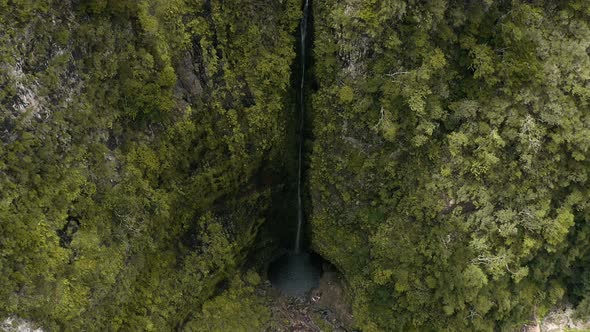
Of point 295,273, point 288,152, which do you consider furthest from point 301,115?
point 295,273

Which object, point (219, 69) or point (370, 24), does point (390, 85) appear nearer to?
point (370, 24)

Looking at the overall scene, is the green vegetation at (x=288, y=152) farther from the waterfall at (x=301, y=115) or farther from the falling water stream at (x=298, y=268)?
the falling water stream at (x=298, y=268)

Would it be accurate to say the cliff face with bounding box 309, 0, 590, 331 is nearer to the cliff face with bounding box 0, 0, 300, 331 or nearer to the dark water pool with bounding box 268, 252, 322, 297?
the cliff face with bounding box 0, 0, 300, 331

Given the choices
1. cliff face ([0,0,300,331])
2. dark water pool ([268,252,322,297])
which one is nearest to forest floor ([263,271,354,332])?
dark water pool ([268,252,322,297])

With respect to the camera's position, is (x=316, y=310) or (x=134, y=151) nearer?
(x=134, y=151)

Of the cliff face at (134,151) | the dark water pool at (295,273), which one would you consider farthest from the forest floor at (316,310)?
the cliff face at (134,151)

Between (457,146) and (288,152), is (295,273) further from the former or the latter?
(457,146)
